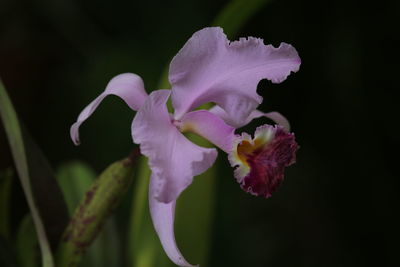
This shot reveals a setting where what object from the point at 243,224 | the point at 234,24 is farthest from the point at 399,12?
the point at 234,24

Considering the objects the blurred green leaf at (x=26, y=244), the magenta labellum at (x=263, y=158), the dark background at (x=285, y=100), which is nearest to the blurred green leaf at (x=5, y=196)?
the blurred green leaf at (x=26, y=244)

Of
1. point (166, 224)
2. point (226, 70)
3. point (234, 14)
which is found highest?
point (234, 14)

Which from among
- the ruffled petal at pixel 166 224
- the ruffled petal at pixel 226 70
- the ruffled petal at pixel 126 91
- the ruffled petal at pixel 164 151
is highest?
the ruffled petal at pixel 126 91

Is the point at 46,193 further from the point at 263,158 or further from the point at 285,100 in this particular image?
the point at 285,100

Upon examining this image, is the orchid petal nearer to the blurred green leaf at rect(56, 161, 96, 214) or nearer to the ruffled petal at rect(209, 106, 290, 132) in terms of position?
the ruffled petal at rect(209, 106, 290, 132)

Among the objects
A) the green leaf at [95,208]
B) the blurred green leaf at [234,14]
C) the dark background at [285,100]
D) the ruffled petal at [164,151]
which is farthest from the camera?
the dark background at [285,100]

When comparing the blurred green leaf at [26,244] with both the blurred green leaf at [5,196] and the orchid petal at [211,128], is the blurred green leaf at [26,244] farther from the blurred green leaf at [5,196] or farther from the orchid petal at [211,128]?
the orchid petal at [211,128]

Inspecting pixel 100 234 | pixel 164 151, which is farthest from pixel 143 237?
pixel 164 151
